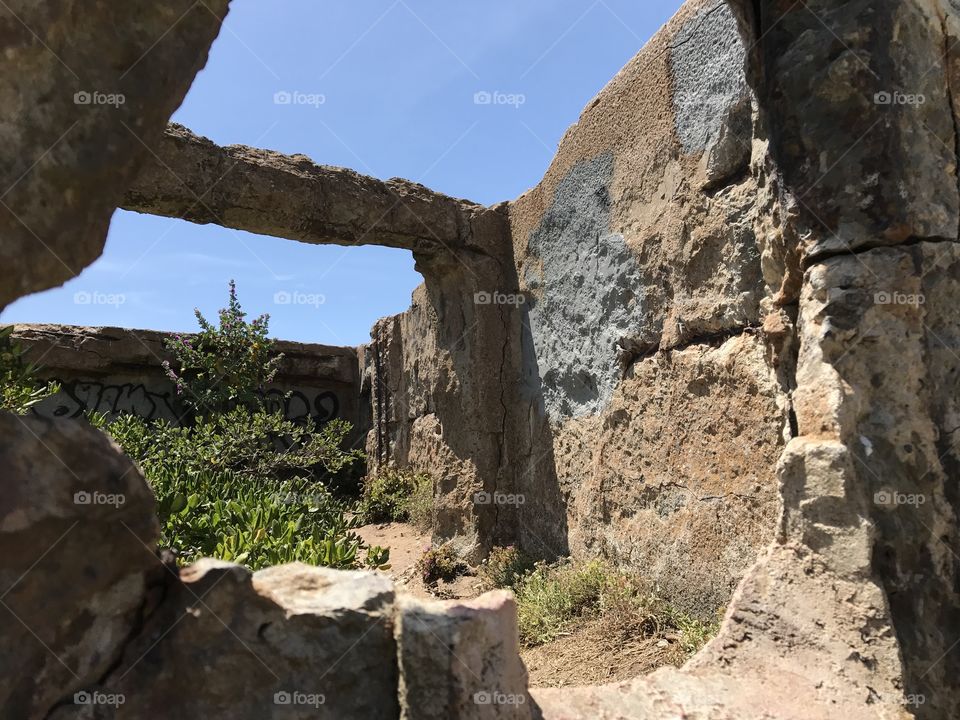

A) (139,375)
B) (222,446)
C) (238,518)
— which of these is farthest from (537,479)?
(139,375)

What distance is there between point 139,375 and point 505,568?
23.4ft

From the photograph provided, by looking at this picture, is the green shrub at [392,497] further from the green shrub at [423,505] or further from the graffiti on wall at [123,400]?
the graffiti on wall at [123,400]

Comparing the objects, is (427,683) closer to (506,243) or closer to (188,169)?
(188,169)

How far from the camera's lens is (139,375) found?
1016 cm

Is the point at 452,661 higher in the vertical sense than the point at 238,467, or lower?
lower

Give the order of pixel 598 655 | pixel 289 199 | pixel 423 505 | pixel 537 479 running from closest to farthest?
pixel 598 655 → pixel 289 199 → pixel 537 479 → pixel 423 505

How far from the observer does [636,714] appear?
1936 mm

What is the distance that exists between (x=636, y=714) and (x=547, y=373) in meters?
3.45

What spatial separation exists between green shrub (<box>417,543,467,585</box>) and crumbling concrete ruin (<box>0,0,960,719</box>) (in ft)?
3.28

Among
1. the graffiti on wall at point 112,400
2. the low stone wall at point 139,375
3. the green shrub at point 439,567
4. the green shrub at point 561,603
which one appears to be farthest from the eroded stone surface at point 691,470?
the graffiti on wall at point 112,400

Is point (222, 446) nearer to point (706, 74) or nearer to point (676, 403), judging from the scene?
point (676, 403)

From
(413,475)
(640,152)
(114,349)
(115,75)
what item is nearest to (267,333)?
(114,349)

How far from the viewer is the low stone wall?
9.48 metres

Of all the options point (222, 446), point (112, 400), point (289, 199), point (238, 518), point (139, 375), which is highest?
point (289, 199)
